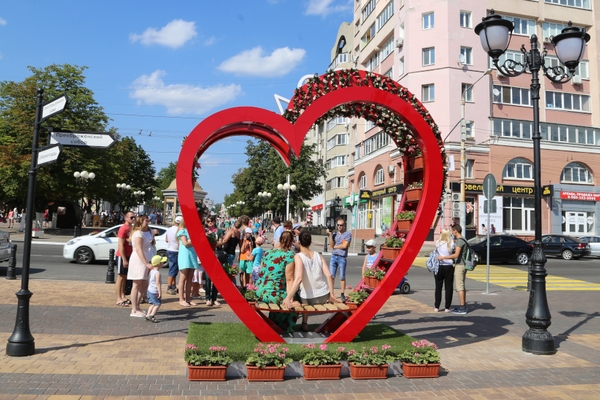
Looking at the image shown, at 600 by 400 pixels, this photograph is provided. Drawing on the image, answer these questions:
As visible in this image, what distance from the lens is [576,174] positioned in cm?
3794

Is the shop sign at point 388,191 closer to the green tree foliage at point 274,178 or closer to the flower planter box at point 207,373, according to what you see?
the green tree foliage at point 274,178

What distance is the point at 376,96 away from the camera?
7191 mm

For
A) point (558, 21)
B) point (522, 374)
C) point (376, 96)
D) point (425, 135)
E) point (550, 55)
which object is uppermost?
point (558, 21)

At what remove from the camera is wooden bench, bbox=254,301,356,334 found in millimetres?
6781

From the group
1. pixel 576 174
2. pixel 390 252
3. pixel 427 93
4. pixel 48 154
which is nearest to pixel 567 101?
pixel 576 174

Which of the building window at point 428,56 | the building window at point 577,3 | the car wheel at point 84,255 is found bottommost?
the car wheel at point 84,255

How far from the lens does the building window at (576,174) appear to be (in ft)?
123

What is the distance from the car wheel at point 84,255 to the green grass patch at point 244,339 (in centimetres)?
1142

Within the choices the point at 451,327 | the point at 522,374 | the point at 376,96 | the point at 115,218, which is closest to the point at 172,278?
the point at 451,327

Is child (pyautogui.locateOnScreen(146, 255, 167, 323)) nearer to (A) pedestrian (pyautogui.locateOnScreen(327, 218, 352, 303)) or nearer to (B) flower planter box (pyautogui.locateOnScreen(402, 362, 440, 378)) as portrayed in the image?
(B) flower planter box (pyautogui.locateOnScreen(402, 362, 440, 378))

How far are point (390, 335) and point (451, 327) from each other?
7.46ft

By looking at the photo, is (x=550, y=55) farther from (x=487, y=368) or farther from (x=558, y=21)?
(x=487, y=368)

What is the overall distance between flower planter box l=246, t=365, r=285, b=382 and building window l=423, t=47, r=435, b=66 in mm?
33800

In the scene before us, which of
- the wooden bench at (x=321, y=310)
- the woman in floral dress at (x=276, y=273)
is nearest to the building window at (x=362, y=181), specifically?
the wooden bench at (x=321, y=310)
